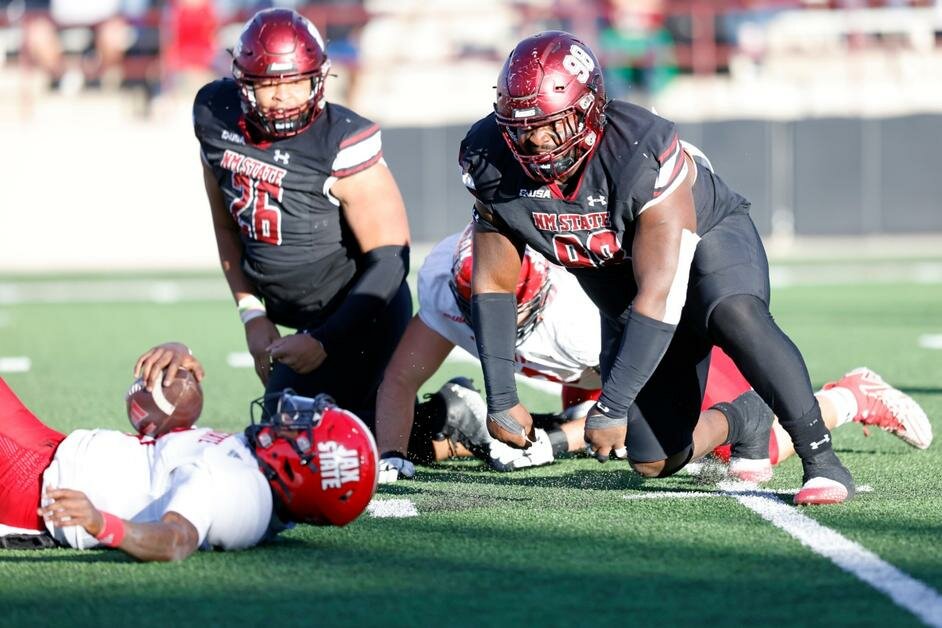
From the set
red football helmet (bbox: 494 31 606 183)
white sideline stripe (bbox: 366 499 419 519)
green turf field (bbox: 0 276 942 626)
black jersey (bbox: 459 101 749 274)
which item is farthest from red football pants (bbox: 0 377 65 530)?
red football helmet (bbox: 494 31 606 183)

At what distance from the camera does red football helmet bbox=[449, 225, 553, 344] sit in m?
5.03

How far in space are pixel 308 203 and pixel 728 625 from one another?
281cm

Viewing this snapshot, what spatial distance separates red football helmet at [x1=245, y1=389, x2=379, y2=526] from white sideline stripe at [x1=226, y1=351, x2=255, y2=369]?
4621mm

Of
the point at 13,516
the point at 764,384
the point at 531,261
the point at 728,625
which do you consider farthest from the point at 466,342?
the point at 728,625

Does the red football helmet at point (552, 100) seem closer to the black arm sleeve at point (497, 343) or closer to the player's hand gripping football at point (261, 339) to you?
the black arm sleeve at point (497, 343)

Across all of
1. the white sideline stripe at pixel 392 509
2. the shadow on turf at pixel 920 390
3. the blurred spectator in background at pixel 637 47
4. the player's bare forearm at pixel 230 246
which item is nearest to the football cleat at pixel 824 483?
the white sideline stripe at pixel 392 509

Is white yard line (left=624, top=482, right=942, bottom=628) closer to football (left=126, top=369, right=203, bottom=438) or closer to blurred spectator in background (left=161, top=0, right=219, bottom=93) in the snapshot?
football (left=126, top=369, right=203, bottom=438)

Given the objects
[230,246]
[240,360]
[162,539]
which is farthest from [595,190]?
[240,360]

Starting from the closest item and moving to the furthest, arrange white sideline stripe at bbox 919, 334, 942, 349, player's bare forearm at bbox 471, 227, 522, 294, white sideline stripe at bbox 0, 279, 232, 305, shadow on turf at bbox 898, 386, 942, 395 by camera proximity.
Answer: player's bare forearm at bbox 471, 227, 522, 294 → shadow on turf at bbox 898, 386, 942, 395 → white sideline stripe at bbox 919, 334, 942, 349 → white sideline stripe at bbox 0, 279, 232, 305

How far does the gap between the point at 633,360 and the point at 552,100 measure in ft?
2.53

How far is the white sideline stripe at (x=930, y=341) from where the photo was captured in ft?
28.3

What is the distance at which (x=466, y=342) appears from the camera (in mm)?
5277

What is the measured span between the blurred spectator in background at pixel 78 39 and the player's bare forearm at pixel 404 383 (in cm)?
1340

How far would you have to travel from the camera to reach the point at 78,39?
59.5ft
